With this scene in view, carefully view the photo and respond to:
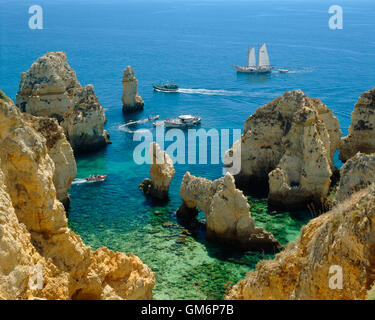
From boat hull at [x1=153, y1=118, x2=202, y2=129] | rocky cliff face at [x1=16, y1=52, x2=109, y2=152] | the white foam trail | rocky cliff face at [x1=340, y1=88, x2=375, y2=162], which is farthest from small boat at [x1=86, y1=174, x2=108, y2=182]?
rocky cliff face at [x1=340, y1=88, x2=375, y2=162]

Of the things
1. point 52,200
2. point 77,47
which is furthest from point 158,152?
point 77,47

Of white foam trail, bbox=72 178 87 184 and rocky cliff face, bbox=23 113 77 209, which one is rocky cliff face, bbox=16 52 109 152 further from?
rocky cliff face, bbox=23 113 77 209

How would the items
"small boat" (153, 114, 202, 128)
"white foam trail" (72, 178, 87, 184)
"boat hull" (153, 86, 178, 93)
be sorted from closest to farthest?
"white foam trail" (72, 178, 87, 184)
"small boat" (153, 114, 202, 128)
"boat hull" (153, 86, 178, 93)

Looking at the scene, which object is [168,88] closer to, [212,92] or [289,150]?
[212,92]

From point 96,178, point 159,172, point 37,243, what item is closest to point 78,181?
point 96,178

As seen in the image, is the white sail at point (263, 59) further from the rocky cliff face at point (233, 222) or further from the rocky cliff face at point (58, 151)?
the rocky cliff face at point (233, 222)

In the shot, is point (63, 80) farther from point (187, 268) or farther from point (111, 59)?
point (111, 59)
